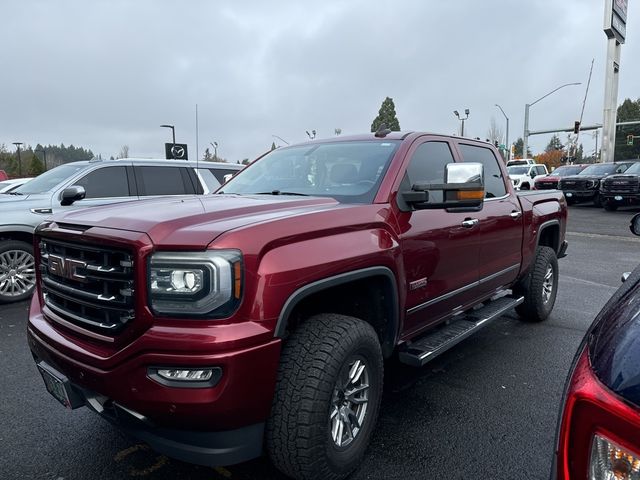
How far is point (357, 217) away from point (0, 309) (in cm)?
525

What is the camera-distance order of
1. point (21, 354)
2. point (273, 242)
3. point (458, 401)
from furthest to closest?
point (21, 354), point (458, 401), point (273, 242)

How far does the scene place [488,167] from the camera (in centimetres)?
463

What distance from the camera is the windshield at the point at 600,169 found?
20.9 meters

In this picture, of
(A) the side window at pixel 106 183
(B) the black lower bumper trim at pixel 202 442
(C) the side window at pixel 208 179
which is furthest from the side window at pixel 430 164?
(A) the side window at pixel 106 183

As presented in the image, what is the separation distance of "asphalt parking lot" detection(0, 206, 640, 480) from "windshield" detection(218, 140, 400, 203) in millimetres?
1517

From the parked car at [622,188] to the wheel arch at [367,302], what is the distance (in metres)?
18.2

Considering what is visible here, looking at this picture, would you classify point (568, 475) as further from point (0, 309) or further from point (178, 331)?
point (0, 309)

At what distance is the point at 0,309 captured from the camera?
5.88m

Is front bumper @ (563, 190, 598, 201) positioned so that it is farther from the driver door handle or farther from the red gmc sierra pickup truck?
the red gmc sierra pickup truck

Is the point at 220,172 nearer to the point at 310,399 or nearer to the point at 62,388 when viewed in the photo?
the point at 62,388

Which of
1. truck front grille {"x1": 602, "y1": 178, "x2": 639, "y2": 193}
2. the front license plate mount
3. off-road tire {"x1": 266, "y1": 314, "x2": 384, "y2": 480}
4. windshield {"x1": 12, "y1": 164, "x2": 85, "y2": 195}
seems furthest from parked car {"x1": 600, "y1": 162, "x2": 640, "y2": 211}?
the front license plate mount

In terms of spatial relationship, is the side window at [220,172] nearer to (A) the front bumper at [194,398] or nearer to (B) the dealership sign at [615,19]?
(A) the front bumper at [194,398]

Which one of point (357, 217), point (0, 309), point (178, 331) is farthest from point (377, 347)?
point (0, 309)

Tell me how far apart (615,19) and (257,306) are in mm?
36244
